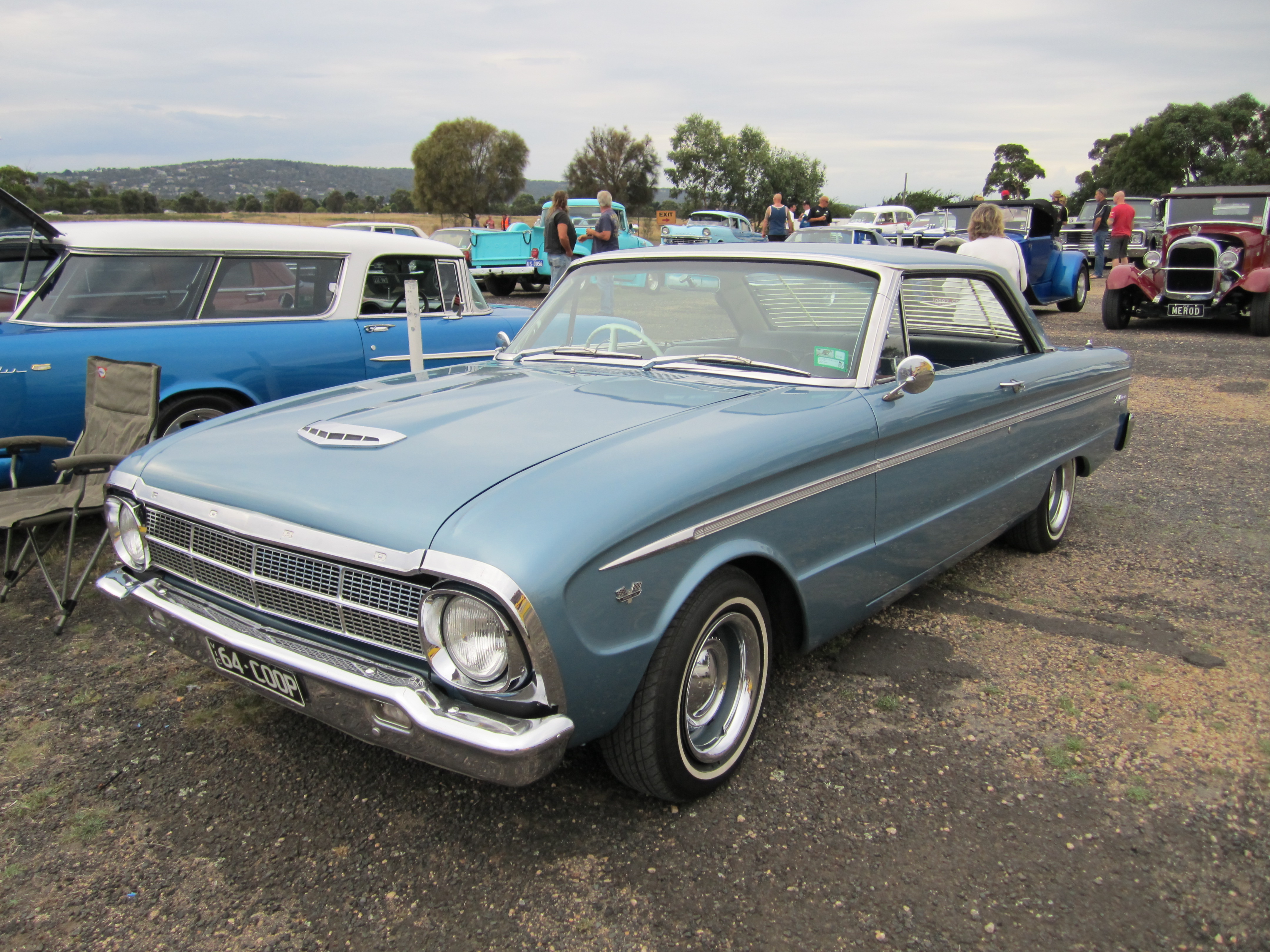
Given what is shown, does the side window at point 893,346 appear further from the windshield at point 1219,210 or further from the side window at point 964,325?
the windshield at point 1219,210

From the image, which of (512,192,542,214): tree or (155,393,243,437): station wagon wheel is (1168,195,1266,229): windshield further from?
(512,192,542,214): tree

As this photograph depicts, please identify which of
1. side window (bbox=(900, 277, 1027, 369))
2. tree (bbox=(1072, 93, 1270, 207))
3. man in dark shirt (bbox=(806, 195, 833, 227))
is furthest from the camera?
tree (bbox=(1072, 93, 1270, 207))

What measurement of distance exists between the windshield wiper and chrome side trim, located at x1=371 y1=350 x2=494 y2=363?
291 centimetres

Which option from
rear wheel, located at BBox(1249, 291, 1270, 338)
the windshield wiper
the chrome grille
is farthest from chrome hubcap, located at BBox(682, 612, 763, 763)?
rear wheel, located at BBox(1249, 291, 1270, 338)

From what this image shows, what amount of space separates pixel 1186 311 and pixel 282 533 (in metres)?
13.7

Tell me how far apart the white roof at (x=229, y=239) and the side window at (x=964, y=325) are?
12.1 ft

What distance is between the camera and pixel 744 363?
3133mm

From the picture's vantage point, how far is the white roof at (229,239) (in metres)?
5.01

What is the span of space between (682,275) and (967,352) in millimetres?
1505

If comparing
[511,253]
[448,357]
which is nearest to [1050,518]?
[448,357]

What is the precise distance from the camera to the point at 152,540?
2584mm

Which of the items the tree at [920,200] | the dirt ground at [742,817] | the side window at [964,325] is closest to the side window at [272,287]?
the dirt ground at [742,817]

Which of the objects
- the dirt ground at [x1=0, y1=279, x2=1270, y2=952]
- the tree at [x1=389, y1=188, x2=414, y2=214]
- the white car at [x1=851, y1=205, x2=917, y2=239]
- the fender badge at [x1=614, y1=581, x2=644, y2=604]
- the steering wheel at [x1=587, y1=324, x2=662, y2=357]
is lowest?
the dirt ground at [x1=0, y1=279, x2=1270, y2=952]

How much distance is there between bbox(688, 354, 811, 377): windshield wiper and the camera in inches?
121
